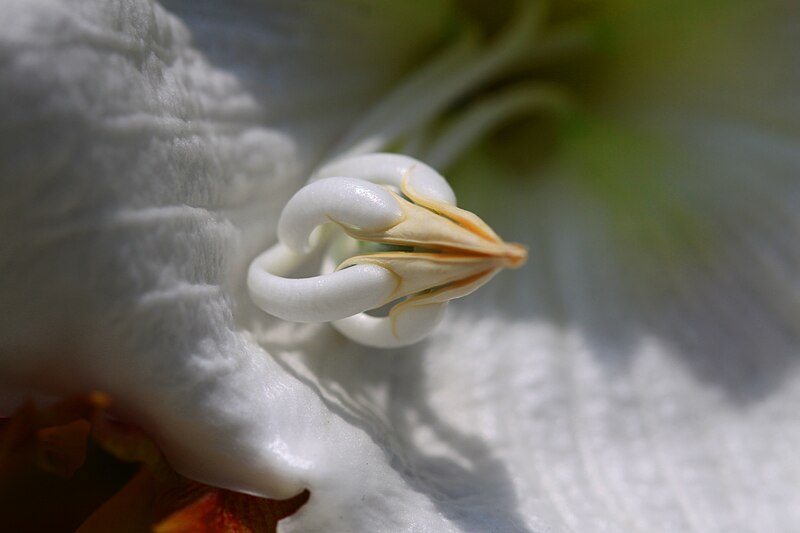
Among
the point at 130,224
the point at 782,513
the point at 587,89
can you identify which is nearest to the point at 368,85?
the point at 587,89

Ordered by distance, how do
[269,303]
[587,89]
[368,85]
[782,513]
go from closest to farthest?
[269,303], [782,513], [368,85], [587,89]

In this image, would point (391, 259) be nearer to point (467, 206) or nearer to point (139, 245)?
point (139, 245)

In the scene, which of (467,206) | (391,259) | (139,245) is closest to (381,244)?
(391,259)

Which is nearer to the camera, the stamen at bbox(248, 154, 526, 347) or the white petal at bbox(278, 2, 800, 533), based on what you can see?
the stamen at bbox(248, 154, 526, 347)

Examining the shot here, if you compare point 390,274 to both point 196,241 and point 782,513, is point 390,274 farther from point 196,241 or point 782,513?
point 782,513

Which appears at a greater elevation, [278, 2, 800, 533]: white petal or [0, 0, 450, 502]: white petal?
[278, 2, 800, 533]: white petal
